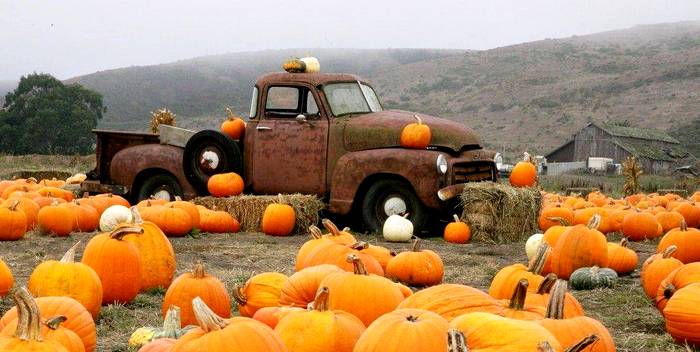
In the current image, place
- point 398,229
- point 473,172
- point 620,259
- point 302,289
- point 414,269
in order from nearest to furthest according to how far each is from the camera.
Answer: point 302,289
point 414,269
point 620,259
point 398,229
point 473,172

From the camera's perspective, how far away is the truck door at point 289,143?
37.0ft

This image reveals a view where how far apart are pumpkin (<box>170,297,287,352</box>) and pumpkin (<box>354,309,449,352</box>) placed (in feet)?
1.01

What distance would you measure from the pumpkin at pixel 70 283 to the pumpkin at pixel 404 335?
251 centimetres

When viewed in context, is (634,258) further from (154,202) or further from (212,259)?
(154,202)

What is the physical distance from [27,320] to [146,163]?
9756 millimetres

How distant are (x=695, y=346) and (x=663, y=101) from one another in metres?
66.3

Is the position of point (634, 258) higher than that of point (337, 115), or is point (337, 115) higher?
point (337, 115)

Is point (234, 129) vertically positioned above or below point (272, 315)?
above

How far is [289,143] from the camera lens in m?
11.4

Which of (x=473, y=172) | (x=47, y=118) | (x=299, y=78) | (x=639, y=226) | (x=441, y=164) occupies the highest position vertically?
(x=299, y=78)

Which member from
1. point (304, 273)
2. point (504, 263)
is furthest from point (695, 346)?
point (504, 263)

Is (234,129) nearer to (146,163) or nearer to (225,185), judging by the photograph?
(225,185)

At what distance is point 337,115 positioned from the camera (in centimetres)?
1135

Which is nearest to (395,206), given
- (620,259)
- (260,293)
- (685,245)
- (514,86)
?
(620,259)
